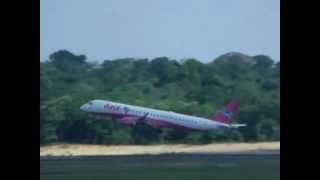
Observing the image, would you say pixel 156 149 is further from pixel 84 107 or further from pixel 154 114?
pixel 84 107

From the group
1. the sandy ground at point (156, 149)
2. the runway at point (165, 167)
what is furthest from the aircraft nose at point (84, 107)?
the runway at point (165, 167)

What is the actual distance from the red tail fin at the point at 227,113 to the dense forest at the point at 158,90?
3cm

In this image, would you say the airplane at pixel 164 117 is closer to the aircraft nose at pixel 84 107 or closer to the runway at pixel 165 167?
the aircraft nose at pixel 84 107

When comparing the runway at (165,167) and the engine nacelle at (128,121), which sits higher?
the engine nacelle at (128,121)

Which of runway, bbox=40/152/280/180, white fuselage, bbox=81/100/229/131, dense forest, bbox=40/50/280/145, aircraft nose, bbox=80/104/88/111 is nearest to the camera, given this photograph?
dense forest, bbox=40/50/280/145

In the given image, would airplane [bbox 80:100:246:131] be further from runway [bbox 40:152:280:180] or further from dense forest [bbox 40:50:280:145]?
runway [bbox 40:152:280:180]

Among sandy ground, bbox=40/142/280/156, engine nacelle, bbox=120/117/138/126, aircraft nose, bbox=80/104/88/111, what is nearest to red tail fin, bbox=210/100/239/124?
sandy ground, bbox=40/142/280/156

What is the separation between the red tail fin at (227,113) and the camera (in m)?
1.92

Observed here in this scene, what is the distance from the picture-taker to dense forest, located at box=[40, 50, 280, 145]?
1.50m

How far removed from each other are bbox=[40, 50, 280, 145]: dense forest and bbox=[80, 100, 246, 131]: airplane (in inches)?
1.0

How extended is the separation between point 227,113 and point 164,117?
31cm

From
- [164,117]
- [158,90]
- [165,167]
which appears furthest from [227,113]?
[165,167]
